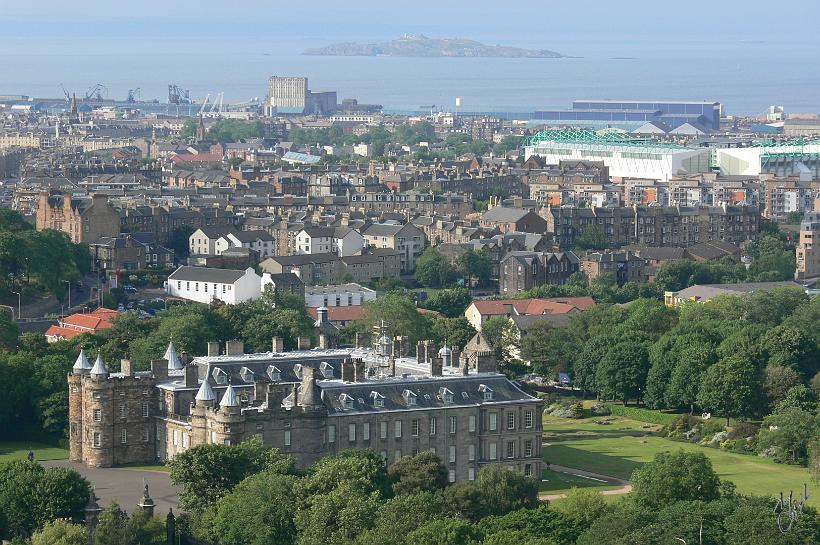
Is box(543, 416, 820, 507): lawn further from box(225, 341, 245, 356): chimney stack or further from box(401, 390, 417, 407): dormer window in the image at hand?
box(225, 341, 245, 356): chimney stack

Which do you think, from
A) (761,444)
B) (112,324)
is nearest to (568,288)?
(112,324)

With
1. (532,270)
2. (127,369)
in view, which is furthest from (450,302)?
(127,369)

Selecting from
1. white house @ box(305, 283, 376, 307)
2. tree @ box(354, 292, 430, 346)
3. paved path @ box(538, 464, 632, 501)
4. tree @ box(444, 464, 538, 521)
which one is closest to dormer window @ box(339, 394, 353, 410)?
paved path @ box(538, 464, 632, 501)

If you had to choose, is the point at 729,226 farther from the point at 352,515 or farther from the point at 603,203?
the point at 352,515

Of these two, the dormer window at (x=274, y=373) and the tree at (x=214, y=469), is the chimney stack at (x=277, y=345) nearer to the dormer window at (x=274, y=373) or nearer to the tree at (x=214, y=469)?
the dormer window at (x=274, y=373)

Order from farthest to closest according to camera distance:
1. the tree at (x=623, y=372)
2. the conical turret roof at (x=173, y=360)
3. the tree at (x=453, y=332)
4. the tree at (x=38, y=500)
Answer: the tree at (x=453, y=332)
the tree at (x=623, y=372)
the conical turret roof at (x=173, y=360)
the tree at (x=38, y=500)

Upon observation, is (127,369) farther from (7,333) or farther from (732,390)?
(732,390)

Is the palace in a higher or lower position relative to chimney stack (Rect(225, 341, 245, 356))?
lower

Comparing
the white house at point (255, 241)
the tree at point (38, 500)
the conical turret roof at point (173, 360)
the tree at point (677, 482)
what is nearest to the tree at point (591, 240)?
the white house at point (255, 241)
